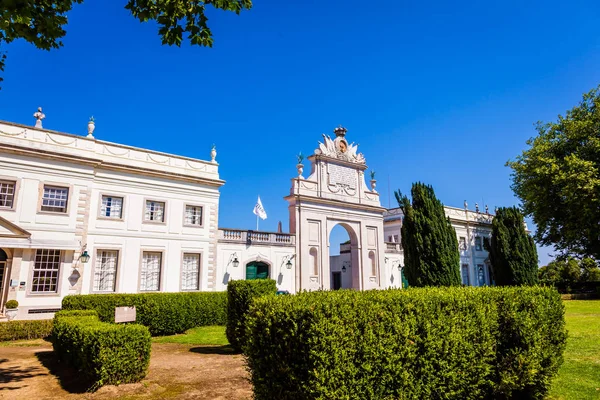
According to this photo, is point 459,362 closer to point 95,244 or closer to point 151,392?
point 151,392

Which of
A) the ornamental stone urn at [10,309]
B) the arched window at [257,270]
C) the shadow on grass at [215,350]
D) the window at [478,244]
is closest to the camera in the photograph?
the shadow on grass at [215,350]

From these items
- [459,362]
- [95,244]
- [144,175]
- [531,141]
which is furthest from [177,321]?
[531,141]

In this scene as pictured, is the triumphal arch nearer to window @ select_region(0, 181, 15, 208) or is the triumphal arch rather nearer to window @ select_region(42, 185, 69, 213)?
window @ select_region(42, 185, 69, 213)

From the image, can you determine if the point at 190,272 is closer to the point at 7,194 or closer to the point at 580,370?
the point at 7,194

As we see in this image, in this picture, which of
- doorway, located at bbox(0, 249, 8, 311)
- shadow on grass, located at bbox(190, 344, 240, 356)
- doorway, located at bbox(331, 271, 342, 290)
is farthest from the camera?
doorway, located at bbox(331, 271, 342, 290)

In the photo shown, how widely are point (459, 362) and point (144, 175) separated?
18688 millimetres

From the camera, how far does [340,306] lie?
475 cm

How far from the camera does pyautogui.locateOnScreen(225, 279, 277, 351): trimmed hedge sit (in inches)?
430

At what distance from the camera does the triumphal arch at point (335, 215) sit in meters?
25.4

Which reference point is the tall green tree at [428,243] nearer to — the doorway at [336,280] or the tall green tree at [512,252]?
the doorway at [336,280]

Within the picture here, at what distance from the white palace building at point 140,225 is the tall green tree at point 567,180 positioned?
13.1 metres

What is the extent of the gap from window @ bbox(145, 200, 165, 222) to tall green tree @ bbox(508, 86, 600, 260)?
25.9 meters

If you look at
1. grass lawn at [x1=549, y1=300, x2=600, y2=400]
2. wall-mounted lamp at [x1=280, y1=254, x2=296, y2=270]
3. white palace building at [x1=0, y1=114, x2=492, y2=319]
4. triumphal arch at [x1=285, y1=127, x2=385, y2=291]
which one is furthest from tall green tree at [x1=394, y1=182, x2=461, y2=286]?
grass lawn at [x1=549, y1=300, x2=600, y2=400]

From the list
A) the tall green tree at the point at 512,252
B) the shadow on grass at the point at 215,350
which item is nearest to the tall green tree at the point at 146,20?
the shadow on grass at the point at 215,350
